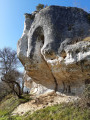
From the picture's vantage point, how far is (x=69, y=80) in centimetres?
725

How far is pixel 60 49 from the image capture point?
20.6ft

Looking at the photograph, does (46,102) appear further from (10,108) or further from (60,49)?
(60,49)

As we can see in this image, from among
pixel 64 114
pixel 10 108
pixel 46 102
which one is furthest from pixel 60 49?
pixel 10 108

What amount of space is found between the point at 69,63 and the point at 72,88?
89.3 inches

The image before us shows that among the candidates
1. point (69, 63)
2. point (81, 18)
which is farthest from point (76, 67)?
point (81, 18)

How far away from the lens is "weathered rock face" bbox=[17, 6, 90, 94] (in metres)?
5.82

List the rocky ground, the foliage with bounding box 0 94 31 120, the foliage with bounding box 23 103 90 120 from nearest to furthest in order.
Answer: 1. the foliage with bounding box 23 103 90 120
2. the foliage with bounding box 0 94 31 120
3. the rocky ground

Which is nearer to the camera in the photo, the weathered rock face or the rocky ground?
the weathered rock face

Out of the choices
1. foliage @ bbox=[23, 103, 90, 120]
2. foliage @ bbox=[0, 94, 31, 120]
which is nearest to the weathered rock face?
foliage @ bbox=[23, 103, 90, 120]

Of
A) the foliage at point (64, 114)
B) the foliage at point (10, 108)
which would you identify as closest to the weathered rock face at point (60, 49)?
the foliage at point (64, 114)

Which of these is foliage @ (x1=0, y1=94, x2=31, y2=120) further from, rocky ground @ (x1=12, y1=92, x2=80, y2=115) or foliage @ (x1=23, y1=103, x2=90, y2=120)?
foliage @ (x1=23, y1=103, x2=90, y2=120)

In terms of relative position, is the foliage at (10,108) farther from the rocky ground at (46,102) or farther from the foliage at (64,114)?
the foliage at (64,114)

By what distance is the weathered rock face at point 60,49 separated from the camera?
19.1ft

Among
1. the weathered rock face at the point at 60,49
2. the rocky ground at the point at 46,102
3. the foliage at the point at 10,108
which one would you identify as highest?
the weathered rock face at the point at 60,49
